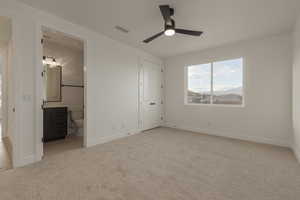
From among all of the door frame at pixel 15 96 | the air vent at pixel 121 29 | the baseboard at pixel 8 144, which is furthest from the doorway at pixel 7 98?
the air vent at pixel 121 29

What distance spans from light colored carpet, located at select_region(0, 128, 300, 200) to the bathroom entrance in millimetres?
1038

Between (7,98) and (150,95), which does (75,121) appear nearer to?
(7,98)

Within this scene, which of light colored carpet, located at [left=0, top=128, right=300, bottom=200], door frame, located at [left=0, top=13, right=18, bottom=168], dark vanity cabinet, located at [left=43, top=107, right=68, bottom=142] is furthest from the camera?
dark vanity cabinet, located at [left=43, top=107, right=68, bottom=142]

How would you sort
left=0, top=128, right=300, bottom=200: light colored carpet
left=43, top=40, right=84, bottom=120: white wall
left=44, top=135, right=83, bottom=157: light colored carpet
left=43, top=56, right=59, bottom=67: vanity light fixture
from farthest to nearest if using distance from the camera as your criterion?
left=43, top=40, right=84, bottom=120: white wall
left=43, top=56, right=59, bottom=67: vanity light fixture
left=44, top=135, right=83, bottom=157: light colored carpet
left=0, top=128, right=300, bottom=200: light colored carpet

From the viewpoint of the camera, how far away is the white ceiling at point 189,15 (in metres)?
2.31

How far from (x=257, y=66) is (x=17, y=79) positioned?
520 centimetres

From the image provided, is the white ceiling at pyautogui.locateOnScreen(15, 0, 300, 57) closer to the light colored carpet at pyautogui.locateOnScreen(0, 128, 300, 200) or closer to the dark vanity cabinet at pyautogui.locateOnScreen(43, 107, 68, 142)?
the dark vanity cabinet at pyautogui.locateOnScreen(43, 107, 68, 142)

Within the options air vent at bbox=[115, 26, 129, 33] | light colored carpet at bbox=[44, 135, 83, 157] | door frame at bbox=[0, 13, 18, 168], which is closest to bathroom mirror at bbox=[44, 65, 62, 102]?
light colored carpet at bbox=[44, 135, 83, 157]

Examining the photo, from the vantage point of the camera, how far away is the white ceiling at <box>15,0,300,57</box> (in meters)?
2.31

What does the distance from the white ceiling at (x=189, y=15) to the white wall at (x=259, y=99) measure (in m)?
0.40

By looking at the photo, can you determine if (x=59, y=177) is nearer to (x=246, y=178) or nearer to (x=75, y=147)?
(x=75, y=147)

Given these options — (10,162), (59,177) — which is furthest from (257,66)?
(10,162)

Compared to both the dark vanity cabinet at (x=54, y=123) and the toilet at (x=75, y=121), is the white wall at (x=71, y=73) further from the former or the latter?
the dark vanity cabinet at (x=54, y=123)

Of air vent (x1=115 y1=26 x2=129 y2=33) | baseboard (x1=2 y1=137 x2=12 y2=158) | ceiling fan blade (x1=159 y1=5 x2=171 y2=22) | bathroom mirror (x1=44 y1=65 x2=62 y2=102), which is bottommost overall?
baseboard (x1=2 y1=137 x2=12 y2=158)
